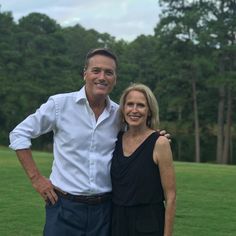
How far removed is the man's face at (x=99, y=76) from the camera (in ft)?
12.4

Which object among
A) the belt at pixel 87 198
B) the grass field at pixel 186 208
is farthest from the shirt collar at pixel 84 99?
the grass field at pixel 186 208

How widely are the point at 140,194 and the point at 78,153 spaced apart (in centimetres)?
49

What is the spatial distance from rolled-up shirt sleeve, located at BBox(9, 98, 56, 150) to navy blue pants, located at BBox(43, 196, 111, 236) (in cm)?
45

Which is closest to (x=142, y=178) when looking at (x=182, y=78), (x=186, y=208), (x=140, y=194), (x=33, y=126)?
(x=140, y=194)

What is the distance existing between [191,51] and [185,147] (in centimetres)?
856

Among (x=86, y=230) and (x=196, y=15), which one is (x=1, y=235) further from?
(x=196, y=15)

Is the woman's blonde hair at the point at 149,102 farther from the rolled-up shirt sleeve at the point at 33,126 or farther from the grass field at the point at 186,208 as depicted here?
the grass field at the point at 186,208

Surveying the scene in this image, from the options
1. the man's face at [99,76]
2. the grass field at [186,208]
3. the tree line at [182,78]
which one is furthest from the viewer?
the tree line at [182,78]

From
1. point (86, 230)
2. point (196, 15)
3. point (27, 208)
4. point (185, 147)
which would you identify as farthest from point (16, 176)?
point (185, 147)

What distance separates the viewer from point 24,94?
43594 mm

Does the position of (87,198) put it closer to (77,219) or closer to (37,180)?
(77,219)

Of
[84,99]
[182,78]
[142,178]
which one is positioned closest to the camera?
[142,178]

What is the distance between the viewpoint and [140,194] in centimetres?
369

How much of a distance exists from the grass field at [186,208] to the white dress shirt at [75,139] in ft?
11.1
